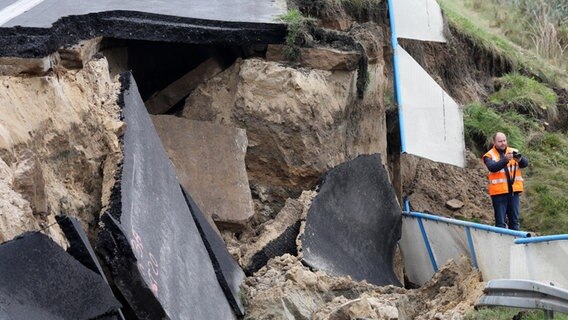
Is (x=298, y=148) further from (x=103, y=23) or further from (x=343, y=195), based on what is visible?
(x=103, y=23)

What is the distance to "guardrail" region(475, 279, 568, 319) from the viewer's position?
6.25m

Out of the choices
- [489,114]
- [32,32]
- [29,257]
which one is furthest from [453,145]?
[29,257]

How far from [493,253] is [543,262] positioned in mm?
755

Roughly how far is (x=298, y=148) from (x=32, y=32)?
2.63m

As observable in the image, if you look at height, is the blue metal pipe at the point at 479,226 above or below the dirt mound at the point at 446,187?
above

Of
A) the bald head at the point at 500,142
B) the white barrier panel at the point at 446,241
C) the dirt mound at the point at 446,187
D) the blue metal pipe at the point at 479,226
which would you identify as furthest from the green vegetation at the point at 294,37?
the dirt mound at the point at 446,187

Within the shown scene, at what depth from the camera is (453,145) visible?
33.8 feet

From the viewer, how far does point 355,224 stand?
324 inches

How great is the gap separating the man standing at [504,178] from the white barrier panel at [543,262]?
2428 millimetres

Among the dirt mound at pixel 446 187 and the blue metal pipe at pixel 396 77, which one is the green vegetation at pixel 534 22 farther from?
the blue metal pipe at pixel 396 77

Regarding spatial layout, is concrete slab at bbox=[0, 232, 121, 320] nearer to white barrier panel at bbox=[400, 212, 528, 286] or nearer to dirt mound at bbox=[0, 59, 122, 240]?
dirt mound at bbox=[0, 59, 122, 240]

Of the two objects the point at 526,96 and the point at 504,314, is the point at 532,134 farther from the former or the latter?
the point at 504,314

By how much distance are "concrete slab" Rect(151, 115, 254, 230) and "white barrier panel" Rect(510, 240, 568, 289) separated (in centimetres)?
204

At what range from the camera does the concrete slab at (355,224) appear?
7.50 m
